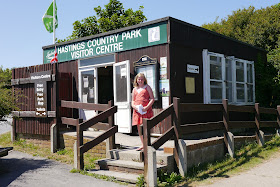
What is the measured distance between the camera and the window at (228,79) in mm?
A: 9555

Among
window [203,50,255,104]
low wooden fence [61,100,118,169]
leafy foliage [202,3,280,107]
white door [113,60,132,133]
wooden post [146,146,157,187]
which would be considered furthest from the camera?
leafy foliage [202,3,280,107]

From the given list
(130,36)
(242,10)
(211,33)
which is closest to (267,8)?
(242,10)

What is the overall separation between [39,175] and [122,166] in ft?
6.29

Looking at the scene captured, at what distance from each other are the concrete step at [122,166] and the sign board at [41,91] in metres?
3.75

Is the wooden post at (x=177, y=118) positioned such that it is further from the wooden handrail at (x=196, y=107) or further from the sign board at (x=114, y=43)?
the sign board at (x=114, y=43)

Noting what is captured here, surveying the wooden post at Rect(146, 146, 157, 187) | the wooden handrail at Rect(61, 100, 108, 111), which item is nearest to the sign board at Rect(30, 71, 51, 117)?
the wooden handrail at Rect(61, 100, 108, 111)

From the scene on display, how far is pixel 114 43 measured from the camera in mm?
9844

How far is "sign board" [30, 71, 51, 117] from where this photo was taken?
9.82 m

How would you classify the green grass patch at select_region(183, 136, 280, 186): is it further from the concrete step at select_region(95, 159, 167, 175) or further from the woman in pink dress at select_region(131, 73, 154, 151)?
the woman in pink dress at select_region(131, 73, 154, 151)

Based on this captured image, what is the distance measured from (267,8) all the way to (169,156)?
90.5 ft

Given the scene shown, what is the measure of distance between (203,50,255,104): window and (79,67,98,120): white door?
3.77 meters

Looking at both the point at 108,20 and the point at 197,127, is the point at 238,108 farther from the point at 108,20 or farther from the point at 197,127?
the point at 108,20

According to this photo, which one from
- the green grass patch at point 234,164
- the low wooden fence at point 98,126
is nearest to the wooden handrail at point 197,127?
the green grass patch at point 234,164

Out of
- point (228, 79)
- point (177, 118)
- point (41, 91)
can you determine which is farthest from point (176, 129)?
point (41, 91)
